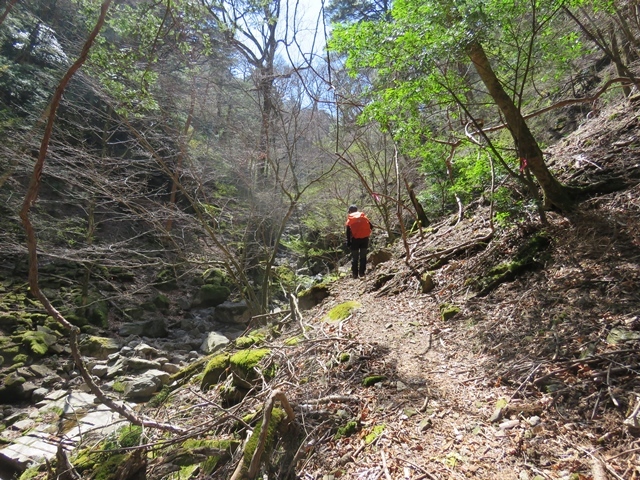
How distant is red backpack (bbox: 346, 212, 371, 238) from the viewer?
7.27m

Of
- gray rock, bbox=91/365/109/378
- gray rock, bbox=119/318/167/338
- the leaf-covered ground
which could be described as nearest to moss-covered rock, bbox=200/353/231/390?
the leaf-covered ground

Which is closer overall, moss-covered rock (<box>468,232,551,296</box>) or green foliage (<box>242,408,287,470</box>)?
green foliage (<box>242,408,287,470</box>)

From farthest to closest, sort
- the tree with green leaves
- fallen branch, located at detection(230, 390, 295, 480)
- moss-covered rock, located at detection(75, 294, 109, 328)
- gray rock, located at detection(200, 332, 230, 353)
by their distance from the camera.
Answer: moss-covered rock, located at detection(75, 294, 109, 328), gray rock, located at detection(200, 332, 230, 353), the tree with green leaves, fallen branch, located at detection(230, 390, 295, 480)

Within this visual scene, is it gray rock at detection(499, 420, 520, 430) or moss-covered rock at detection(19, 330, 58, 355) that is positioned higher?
moss-covered rock at detection(19, 330, 58, 355)

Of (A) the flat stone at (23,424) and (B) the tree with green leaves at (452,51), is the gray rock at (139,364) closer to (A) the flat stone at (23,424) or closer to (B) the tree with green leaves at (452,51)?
(A) the flat stone at (23,424)

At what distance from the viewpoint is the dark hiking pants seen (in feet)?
24.4

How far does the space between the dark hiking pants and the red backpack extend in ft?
0.45

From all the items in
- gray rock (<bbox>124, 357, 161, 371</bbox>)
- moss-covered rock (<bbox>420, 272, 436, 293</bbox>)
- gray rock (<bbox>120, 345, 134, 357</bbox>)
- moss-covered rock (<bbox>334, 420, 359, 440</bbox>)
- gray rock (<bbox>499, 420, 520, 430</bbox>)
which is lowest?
gray rock (<bbox>124, 357, 161, 371</bbox>)

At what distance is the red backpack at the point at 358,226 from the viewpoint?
727 centimetres

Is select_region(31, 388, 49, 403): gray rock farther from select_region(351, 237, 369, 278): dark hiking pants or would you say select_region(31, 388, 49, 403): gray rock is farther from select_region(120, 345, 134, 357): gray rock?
select_region(351, 237, 369, 278): dark hiking pants

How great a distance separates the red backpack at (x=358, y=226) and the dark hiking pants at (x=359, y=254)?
14 cm

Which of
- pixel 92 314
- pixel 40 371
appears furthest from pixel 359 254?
pixel 92 314

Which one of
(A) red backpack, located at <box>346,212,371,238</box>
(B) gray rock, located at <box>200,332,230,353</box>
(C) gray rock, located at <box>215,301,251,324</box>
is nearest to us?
(A) red backpack, located at <box>346,212,371,238</box>

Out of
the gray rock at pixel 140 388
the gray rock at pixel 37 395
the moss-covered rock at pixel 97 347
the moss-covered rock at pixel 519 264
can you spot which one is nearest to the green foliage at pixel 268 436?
the moss-covered rock at pixel 519 264
